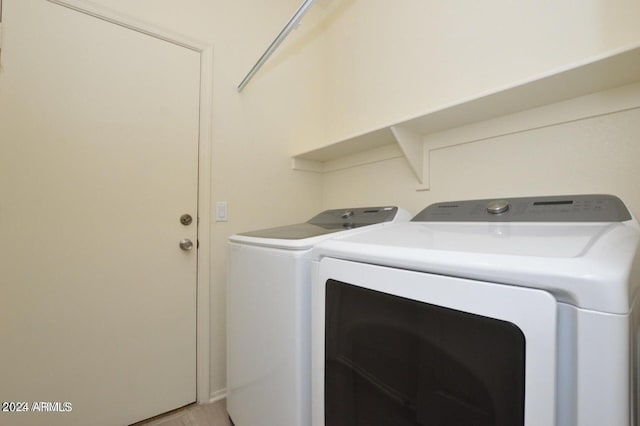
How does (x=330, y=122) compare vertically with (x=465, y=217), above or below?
above

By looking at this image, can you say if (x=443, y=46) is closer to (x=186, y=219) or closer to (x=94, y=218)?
(x=186, y=219)

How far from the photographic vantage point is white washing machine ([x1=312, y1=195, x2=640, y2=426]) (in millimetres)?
404

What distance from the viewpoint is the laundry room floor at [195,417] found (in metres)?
1.47

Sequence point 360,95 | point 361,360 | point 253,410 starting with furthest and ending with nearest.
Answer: point 360,95, point 253,410, point 361,360

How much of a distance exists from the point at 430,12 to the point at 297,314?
1.70 meters

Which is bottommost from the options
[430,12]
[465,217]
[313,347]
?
[313,347]

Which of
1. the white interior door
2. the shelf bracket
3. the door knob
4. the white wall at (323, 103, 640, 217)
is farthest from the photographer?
the door knob

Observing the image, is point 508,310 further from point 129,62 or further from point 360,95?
point 129,62

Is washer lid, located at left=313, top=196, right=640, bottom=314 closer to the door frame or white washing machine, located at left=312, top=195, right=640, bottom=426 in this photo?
white washing machine, located at left=312, top=195, right=640, bottom=426

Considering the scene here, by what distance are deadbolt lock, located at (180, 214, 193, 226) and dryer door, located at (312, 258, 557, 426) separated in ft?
3.55

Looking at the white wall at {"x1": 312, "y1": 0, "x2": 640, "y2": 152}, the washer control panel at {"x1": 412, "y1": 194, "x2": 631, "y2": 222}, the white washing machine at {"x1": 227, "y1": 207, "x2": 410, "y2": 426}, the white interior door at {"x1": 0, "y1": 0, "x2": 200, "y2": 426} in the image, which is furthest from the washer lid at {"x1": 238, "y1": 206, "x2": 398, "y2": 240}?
the white interior door at {"x1": 0, "y1": 0, "x2": 200, "y2": 426}

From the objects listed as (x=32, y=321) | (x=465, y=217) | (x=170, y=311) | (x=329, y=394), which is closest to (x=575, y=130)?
(x=465, y=217)

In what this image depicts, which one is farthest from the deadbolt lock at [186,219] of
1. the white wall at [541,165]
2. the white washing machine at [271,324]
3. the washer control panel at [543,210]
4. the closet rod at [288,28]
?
the washer control panel at [543,210]

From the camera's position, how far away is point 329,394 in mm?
817
